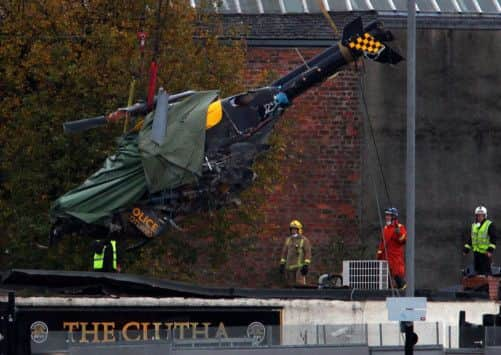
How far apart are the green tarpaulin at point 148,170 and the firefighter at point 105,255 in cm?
51

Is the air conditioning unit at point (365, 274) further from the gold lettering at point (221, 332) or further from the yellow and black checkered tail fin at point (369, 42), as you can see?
the gold lettering at point (221, 332)

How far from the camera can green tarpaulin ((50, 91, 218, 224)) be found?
28.4 metres

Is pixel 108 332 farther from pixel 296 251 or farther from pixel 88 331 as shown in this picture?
pixel 296 251

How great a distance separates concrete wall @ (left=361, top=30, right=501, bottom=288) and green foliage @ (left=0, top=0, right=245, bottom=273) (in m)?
7.91

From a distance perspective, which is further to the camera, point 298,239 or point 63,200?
point 298,239

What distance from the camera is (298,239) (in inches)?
1324

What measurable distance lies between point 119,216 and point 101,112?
5901mm

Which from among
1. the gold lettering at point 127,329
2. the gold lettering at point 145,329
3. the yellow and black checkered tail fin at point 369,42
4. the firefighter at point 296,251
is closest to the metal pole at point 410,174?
the yellow and black checkered tail fin at point 369,42

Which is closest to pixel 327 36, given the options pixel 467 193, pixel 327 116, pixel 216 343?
pixel 327 116

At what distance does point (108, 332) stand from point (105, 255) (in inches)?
141

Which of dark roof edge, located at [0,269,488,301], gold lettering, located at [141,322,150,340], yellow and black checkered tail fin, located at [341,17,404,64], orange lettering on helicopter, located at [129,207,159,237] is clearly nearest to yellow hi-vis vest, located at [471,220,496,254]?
yellow and black checkered tail fin, located at [341,17,404,64]

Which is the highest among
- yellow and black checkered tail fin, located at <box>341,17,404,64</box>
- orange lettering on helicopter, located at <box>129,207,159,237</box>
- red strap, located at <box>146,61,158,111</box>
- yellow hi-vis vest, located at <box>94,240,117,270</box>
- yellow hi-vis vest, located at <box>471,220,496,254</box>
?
yellow and black checkered tail fin, located at <box>341,17,404,64</box>

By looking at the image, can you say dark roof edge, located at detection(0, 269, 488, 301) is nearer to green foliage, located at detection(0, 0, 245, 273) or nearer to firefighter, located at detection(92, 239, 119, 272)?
firefighter, located at detection(92, 239, 119, 272)

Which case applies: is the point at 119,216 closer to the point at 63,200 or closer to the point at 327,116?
the point at 63,200
